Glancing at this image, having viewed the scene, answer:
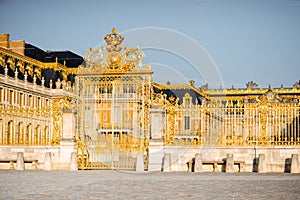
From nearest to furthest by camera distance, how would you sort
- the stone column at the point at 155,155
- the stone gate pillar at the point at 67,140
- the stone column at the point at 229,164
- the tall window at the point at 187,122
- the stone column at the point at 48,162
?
the stone column at the point at 229,164 < the stone column at the point at 155,155 < the stone column at the point at 48,162 < the stone gate pillar at the point at 67,140 < the tall window at the point at 187,122

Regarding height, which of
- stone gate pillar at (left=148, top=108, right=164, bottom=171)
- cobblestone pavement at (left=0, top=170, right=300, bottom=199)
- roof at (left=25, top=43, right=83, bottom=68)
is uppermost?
roof at (left=25, top=43, right=83, bottom=68)

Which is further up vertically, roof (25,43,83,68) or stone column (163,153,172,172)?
roof (25,43,83,68)

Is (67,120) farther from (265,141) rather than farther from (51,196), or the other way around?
(51,196)

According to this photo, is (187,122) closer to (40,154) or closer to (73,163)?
(73,163)

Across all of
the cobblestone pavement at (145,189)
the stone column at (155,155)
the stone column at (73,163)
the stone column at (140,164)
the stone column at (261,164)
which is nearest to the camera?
the cobblestone pavement at (145,189)

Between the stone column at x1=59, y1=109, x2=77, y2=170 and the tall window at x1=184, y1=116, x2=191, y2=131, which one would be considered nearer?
the stone column at x1=59, y1=109, x2=77, y2=170

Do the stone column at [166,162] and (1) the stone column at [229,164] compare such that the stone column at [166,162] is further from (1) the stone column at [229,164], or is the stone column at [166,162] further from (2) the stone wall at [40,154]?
(2) the stone wall at [40,154]

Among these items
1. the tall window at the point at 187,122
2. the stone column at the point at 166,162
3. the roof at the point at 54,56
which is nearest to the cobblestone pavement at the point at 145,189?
the stone column at the point at 166,162

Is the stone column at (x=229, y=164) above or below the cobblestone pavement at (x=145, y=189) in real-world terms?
above

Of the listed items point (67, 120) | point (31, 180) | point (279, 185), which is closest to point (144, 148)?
point (67, 120)

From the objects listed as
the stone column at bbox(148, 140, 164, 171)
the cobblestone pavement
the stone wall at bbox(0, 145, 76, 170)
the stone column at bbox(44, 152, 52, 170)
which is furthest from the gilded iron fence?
the cobblestone pavement

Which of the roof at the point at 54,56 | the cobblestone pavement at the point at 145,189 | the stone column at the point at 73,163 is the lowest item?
the cobblestone pavement at the point at 145,189

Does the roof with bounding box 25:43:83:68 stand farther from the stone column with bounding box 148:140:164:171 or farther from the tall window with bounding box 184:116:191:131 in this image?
the stone column with bounding box 148:140:164:171

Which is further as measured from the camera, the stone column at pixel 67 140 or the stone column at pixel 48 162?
the stone column at pixel 67 140
